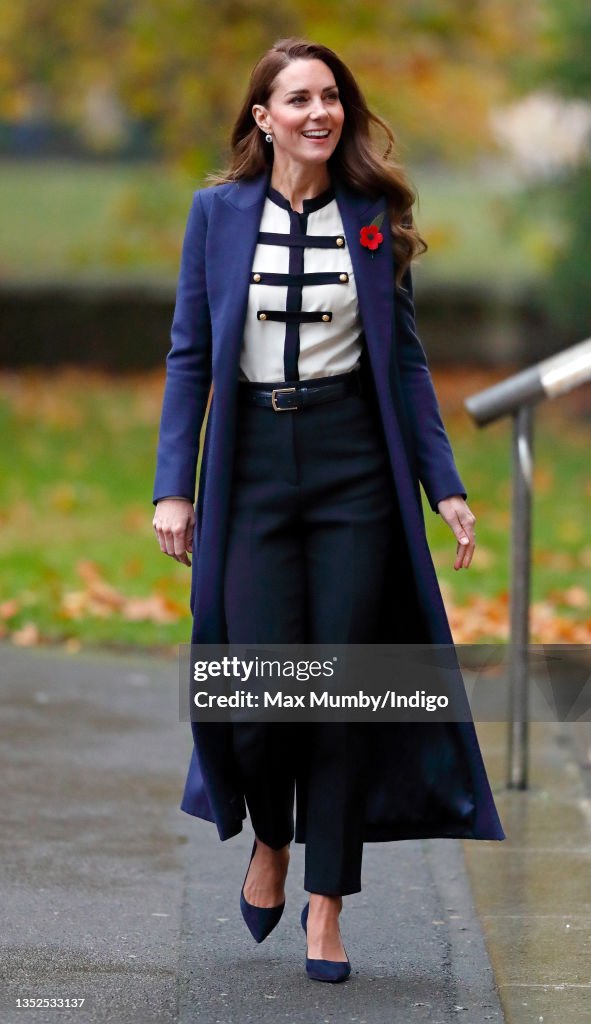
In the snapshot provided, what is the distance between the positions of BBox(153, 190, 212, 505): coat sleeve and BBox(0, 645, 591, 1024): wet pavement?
40.4 inches

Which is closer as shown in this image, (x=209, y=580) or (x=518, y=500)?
(x=209, y=580)

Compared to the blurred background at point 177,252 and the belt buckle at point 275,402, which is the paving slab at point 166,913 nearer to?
the belt buckle at point 275,402

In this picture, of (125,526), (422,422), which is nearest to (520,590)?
(422,422)

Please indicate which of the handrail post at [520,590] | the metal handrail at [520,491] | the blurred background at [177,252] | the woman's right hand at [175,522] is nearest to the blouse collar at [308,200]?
the woman's right hand at [175,522]

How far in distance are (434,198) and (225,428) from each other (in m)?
17.7

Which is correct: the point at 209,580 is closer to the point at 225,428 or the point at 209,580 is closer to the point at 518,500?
the point at 225,428

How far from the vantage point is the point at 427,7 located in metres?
16.5

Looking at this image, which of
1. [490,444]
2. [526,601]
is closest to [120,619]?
[526,601]

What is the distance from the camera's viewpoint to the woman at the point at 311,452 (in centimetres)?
356

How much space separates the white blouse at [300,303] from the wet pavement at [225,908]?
1288 millimetres

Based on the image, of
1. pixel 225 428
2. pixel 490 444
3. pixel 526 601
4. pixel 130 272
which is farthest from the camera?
pixel 130 272

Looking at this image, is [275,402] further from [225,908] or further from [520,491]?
[520,491]

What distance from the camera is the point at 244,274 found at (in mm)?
3557

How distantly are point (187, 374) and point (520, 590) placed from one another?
1.73 m
